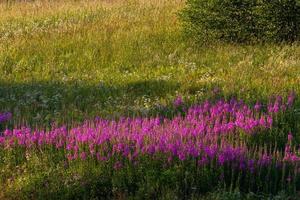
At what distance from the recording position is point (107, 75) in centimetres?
1174

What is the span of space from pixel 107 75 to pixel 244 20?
3770 mm

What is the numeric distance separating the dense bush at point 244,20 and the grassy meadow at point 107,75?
40 cm

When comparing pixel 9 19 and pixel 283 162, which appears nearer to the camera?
pixel 283 162

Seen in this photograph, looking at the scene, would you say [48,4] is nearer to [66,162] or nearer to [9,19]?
[9,19]

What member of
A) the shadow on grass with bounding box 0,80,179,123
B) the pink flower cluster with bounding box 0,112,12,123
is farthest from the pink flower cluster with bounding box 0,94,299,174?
the shadow on grass with bounding box 0,80,179,123

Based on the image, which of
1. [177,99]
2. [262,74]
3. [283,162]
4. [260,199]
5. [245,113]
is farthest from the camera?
[262,74]

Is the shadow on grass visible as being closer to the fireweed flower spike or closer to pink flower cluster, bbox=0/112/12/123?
pink flower cluster, bbox=0/112/12/123

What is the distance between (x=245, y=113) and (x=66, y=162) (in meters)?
2.55

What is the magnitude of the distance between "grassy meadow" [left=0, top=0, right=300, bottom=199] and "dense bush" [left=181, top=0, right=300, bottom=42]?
405mm

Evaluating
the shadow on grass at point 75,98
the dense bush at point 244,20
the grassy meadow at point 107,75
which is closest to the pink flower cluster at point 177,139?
the grassy meadow at point 107,75

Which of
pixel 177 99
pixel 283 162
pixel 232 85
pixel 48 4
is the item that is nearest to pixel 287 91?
pixel 232 85

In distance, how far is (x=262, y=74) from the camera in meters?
10.7

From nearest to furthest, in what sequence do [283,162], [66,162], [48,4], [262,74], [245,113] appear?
[283,162]
[66,162]
[245,113]
[262,74]
[48,4]

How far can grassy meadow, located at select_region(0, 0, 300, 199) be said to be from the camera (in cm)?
644
